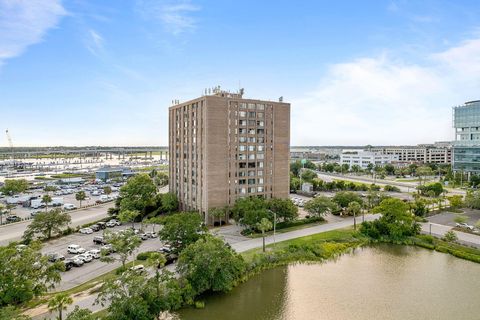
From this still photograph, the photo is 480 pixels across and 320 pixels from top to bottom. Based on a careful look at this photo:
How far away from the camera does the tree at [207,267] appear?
103 ft

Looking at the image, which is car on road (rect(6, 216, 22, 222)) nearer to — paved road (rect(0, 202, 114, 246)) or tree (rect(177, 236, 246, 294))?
paved road (rect(0, 202, 114, 246))

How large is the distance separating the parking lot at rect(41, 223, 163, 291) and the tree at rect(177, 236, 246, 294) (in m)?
8.78

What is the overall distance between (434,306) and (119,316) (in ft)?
93.4

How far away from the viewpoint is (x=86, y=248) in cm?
4634

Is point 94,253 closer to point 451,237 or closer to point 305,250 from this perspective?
point 305,250

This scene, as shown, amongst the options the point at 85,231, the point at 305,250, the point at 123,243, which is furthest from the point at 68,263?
the point at 305,250

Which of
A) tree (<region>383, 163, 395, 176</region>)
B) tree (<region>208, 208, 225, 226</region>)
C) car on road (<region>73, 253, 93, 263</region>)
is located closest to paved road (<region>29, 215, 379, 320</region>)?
tree (<region>208, 208, 225, 226</region>)

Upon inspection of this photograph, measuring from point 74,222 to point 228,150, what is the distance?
33.2 meters

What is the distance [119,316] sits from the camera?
24.4 metres

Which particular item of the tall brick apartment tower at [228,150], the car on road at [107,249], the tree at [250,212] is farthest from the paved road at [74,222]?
the tree at [250,212]

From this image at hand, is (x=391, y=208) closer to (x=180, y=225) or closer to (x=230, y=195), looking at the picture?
(x=230, y=195)

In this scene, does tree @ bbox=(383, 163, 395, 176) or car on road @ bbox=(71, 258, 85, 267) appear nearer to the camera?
car on road @ bbox=(71, 258, 85, 267)

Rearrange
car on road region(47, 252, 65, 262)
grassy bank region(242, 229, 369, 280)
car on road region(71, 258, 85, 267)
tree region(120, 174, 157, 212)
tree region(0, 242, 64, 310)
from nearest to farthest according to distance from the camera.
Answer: tree region(0, 242, 64, 310)
car on road region(71, 258, 85, 267)
grassy bank region(242, 229, 369, 280)
car on road region(47, 252, 65, 262)
tree region(120, 174, 157, 212)

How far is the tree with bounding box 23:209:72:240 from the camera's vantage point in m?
47.0
